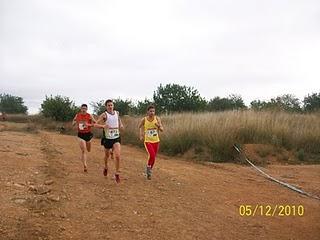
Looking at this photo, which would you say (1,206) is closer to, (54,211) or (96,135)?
(54,211)

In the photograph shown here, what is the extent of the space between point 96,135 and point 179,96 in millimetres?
11454

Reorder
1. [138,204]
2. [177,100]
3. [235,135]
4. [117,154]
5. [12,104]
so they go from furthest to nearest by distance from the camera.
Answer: [12,104], [177,100], [235,135], [117,154], [138,204]

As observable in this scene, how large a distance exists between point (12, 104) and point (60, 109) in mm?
43261

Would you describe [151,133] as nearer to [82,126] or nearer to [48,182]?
[82,126]

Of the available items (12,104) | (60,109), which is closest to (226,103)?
(60,109)

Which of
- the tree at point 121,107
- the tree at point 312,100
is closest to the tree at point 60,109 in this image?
the tree at point 121,107

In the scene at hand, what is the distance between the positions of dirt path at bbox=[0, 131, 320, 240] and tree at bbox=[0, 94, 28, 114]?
68607mm

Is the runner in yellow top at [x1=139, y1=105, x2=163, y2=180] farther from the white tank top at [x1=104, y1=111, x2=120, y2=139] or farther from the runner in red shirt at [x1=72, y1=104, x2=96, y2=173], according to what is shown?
the runner in red shirt at [x1=72, y1=104, x2=96, y2=173]

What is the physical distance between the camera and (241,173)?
12.5 m

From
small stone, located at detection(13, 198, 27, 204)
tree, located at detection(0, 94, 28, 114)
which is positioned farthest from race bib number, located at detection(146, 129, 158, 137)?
tree, located at detection(0, 94, 28, 114)

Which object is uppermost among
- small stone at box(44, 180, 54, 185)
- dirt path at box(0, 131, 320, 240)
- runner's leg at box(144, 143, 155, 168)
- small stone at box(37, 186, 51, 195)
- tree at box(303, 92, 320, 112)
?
tree at box(303, 92, 320, 112)

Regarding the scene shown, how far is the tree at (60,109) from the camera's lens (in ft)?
127

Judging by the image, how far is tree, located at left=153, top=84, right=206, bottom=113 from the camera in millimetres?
35438

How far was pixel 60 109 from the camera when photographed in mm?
38656
